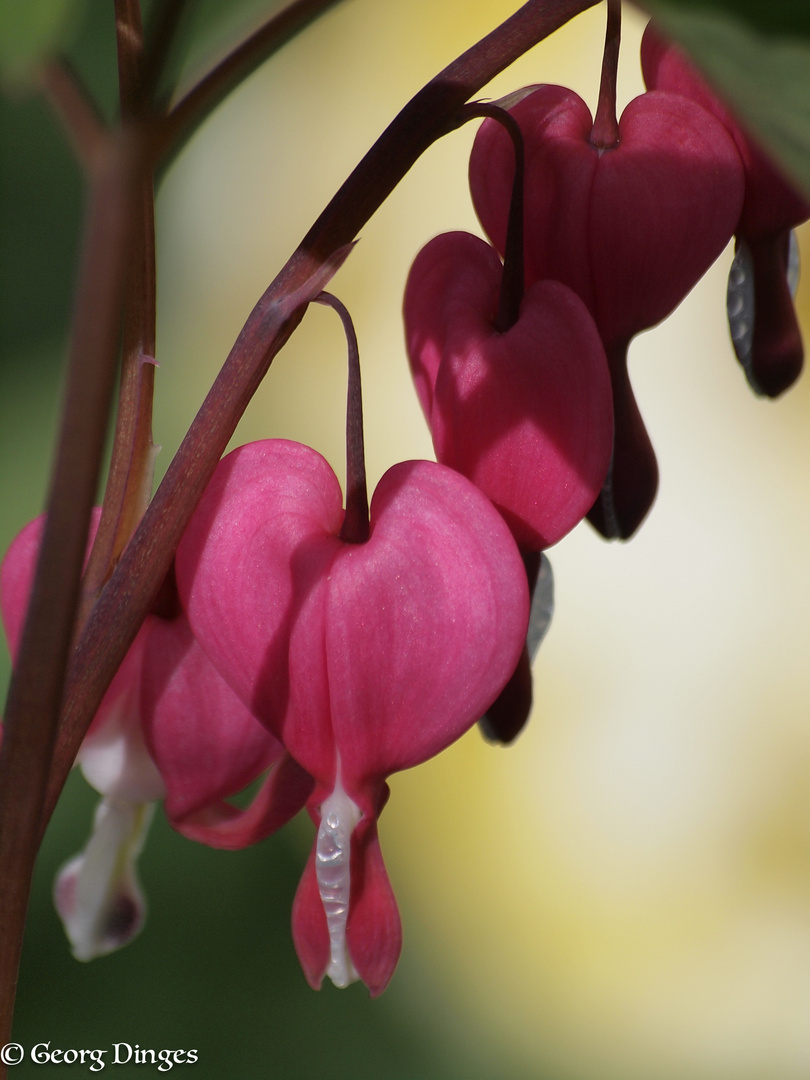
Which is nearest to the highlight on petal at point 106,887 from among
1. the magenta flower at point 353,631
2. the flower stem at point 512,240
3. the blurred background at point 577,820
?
the magenta flower at point 353,631

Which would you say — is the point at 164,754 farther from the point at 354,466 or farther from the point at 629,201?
the point at 629,201

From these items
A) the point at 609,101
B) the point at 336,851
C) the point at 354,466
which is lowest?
the point at 336,851

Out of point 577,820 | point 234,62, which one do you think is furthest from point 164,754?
point 577,820

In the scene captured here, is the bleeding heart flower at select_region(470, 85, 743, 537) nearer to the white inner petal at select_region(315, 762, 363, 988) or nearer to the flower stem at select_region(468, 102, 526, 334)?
the flower stem at select_region(468, 102, 526, 334)

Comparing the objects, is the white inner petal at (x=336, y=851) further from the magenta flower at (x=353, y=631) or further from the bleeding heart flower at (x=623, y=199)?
the bleeding heart flower at (x=623, y=199)

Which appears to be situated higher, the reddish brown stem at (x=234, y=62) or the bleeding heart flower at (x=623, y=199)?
the bleeding heart flower at (x=623, y=199)

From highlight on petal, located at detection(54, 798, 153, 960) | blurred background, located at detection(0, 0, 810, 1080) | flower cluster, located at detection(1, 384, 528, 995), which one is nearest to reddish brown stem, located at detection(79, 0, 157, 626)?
flower cluster, located at detection(1, 384, 528, 995)
